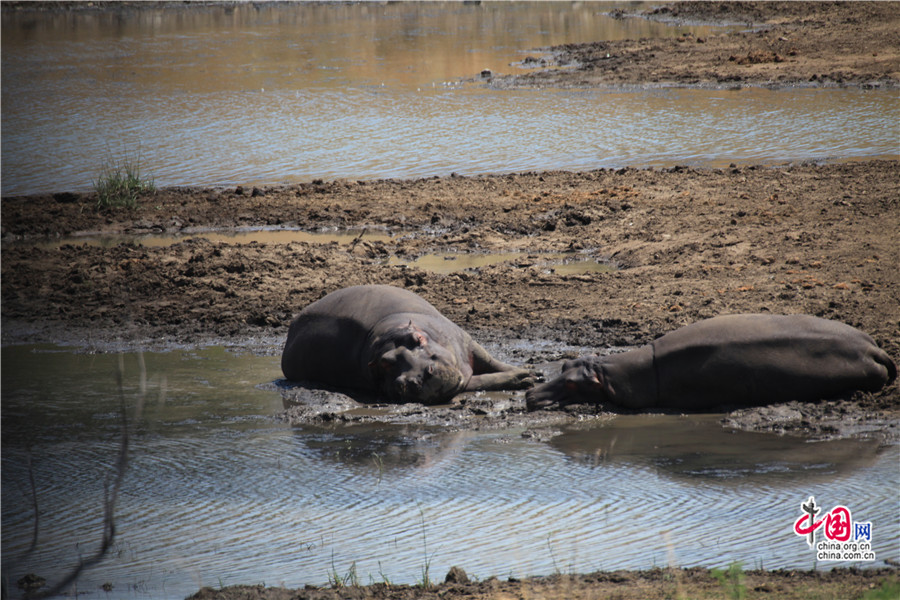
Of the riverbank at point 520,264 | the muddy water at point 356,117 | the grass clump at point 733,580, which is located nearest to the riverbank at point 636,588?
the grass clump at point 733,580

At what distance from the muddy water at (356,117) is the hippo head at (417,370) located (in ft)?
31.7

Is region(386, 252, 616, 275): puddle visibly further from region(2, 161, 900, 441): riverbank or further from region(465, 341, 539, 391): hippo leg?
region(465, 341, 539, 391): hippo leg

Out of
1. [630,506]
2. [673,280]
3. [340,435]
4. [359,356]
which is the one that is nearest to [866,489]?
[630,506]

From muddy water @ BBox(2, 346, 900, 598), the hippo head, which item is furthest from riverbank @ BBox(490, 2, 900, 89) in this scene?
muddy water @ BBox(2, 346, 900, 598)

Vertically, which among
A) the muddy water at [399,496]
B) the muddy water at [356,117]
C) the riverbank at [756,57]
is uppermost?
the riverbank at [756,57]

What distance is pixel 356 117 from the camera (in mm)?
22875

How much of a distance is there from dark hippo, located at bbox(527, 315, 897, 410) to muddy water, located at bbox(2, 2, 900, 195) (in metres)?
9.73

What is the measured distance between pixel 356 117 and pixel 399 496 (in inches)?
710

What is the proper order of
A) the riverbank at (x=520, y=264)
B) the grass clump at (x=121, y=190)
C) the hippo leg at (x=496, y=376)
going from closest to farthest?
the hippo leg at (x=496, y=376), the riverbank at (x=520, y=264), the grass clump at (x=121, y=190)

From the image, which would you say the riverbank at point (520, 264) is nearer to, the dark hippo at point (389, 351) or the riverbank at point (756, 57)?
the dark hippo at point (389, 351)

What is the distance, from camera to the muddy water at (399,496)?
4.97 meters

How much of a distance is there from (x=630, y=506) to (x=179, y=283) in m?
7.10

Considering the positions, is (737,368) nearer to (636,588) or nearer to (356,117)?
(636,588)

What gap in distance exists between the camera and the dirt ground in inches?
268
